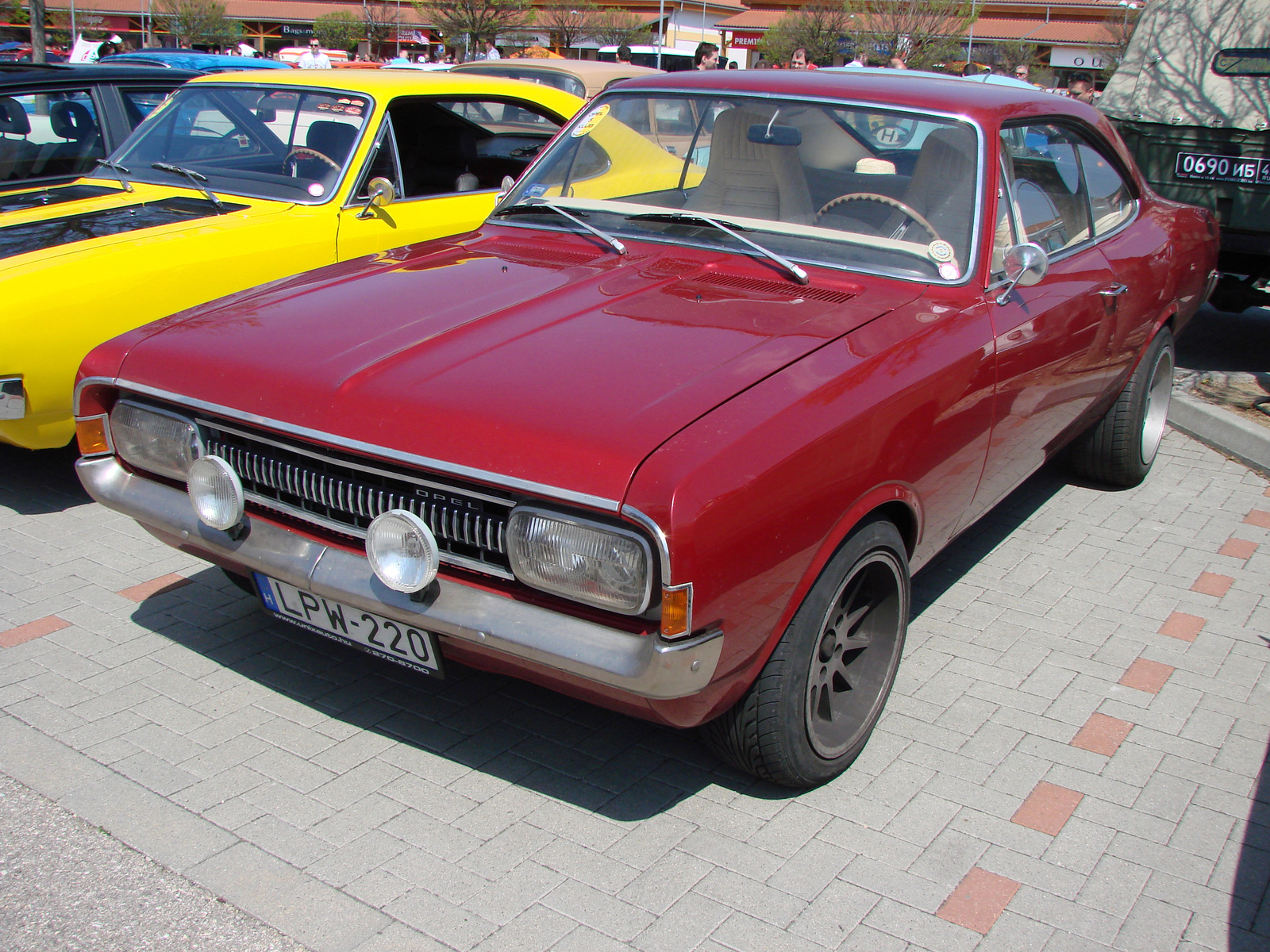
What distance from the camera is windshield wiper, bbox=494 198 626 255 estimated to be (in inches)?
141

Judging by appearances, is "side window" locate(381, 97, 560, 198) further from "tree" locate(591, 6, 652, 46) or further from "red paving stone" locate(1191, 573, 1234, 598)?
"tree" locate(591, 6, 652, 46)

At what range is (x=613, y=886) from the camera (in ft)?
8.44

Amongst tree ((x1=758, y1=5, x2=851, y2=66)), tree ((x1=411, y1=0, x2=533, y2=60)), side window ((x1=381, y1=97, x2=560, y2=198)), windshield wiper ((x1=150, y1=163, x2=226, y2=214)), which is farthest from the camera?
tree ((x1=411, y1=0, x2=533, y2=60))

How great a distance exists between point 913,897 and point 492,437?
1.49m

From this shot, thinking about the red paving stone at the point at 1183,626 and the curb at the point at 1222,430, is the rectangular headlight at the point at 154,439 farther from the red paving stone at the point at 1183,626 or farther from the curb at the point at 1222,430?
the curb at the point at 1222,430

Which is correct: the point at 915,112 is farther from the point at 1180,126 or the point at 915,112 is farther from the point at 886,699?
the point at 1180,126

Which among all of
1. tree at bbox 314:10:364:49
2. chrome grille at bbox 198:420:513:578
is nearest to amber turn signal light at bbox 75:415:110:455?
chrome grille at bbox 198:420:513:578

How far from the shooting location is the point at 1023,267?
10.9ft

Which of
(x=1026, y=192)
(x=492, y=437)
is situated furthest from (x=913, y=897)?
(x=1026, y=192)

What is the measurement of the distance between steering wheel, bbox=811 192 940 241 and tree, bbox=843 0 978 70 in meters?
25.0

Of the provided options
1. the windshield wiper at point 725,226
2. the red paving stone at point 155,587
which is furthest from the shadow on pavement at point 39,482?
the windshield wiper at point 725,226

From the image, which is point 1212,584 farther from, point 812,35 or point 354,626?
point 812,35

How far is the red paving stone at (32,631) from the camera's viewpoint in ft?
11.7

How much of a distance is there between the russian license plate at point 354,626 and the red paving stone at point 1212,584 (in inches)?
122
